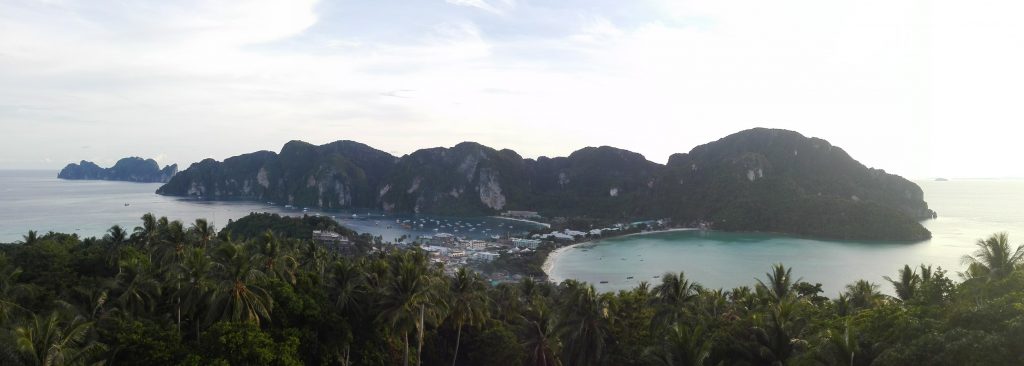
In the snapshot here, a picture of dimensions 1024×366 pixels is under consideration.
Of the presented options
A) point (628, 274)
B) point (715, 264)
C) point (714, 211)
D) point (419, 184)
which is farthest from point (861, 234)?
point (419, 184)

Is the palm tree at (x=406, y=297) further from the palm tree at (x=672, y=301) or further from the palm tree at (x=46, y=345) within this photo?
the palm tree at (x=46, y=345)

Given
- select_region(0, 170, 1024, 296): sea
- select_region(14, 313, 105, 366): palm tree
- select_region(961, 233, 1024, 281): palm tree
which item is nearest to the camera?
select_region(14, 313, 105, 366): palm tree

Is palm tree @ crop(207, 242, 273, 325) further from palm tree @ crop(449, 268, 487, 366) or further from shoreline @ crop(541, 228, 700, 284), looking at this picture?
shoreline @ crop(541, 228, 700, 284)

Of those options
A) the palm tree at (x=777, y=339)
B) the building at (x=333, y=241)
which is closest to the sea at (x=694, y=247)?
the building at (x=333, y=241)

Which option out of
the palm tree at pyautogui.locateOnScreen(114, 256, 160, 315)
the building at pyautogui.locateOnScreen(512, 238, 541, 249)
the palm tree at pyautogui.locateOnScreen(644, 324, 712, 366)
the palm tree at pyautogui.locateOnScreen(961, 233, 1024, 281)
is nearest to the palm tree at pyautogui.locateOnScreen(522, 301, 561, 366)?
the palm tree at pyautogui.locateOnScreen(644, 324, 712, 366)

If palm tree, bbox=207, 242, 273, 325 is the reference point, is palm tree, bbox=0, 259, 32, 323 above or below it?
below

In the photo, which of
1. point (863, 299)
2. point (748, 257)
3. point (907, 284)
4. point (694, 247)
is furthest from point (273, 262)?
point (694, 247)
